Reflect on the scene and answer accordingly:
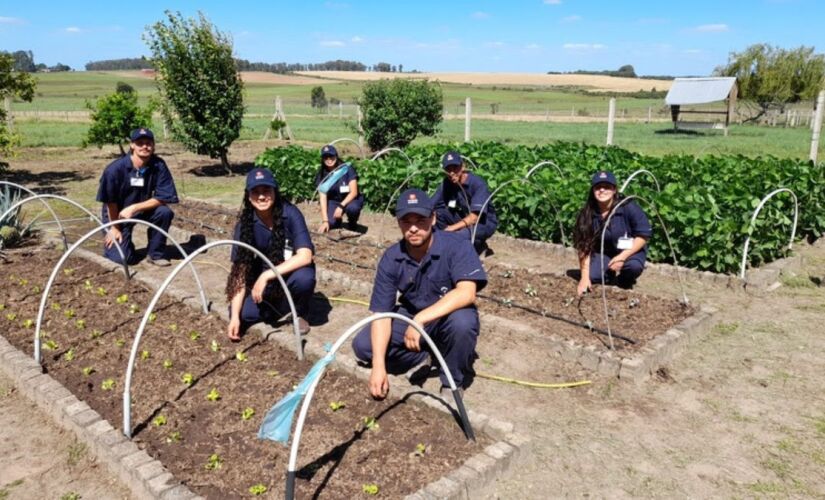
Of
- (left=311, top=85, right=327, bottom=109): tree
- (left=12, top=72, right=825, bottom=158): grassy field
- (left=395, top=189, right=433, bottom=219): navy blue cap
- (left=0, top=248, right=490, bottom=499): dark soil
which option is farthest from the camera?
(left=311, top=85, right=327, bottom=109): tree

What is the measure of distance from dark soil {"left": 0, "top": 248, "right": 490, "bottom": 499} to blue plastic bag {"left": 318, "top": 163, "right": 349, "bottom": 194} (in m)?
2.77

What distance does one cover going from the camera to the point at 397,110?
16609 millimetres

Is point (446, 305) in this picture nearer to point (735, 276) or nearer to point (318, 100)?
point (735, 276)

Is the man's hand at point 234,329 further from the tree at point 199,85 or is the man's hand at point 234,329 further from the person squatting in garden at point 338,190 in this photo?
the tree at point 199,85

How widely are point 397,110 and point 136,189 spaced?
33.3 feet

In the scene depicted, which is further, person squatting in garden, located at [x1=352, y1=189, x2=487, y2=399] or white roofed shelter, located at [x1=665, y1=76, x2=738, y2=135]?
white roofed shelter, located at [x1=665, y1=76, x2=738, y2=135]

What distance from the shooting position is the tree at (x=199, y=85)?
14336mm

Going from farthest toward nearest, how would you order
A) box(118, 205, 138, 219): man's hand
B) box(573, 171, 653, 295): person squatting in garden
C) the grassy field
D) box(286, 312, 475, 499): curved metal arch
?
the grassy field < box(118, 205, 138, 219): man's hand < box(573, 171, 653, 295): person squatting in garden < box(286, 312, 475, 499): curved metal arch

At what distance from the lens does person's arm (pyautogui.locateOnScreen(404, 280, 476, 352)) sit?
3771 millimetres

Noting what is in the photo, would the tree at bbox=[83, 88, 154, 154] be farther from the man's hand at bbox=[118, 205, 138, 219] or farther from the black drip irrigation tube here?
the black drip irrigation tube

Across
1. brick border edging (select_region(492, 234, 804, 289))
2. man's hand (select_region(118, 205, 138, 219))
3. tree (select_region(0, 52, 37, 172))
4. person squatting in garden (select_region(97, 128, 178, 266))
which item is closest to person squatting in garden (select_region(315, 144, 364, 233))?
person squatting in garden (select_region(97, 128, 178, 266))

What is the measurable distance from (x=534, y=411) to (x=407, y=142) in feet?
44.9

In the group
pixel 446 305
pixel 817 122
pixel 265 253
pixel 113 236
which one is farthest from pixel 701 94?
pixel 446 305

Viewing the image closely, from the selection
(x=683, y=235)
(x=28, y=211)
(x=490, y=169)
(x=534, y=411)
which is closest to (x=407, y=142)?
(x=490, y=169)
